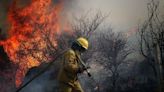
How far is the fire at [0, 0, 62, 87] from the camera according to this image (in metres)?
21.3

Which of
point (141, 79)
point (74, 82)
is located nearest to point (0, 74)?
point (141, 79)

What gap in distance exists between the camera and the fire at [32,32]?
69.7ft

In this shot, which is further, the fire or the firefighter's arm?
the fire

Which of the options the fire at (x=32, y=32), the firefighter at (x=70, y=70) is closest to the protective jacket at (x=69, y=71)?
the firefighter at (x=70, y=70)

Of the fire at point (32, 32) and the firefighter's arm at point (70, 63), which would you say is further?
the fire at point (32, 32)

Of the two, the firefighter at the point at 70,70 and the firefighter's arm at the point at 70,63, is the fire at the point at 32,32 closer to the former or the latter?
the firefighter at the point at 70,70

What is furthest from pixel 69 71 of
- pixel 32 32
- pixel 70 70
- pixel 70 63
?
pixel 32 32

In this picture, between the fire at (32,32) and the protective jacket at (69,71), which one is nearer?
the protective jacket at (69,71)

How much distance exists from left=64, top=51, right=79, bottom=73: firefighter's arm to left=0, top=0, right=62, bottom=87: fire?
12.8 metres

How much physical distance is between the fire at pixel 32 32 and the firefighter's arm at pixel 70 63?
12760 millimetres

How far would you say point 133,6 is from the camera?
2156 centimetres

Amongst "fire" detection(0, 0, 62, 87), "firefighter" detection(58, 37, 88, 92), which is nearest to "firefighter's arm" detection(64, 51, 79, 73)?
"firefighter" detection(58, 37, 88, 92)

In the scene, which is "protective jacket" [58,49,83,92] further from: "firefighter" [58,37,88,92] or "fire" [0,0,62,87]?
"fire" [0,0,62,87]

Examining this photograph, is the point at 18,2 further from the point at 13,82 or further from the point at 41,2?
the point at 13,82
